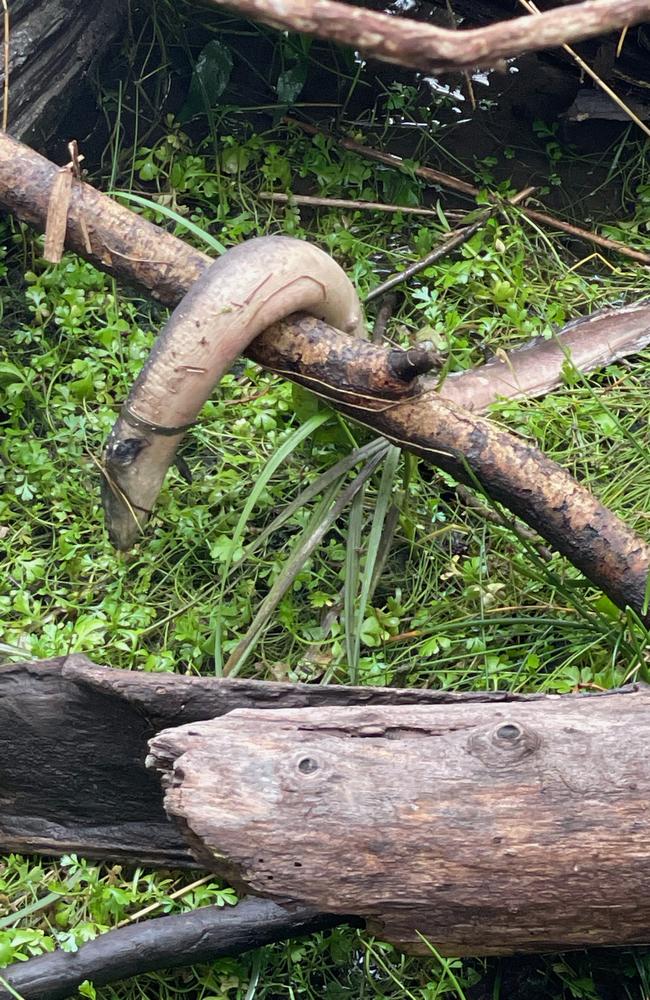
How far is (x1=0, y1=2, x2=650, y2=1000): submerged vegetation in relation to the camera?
7.50 feet

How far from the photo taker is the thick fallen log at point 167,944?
6.82 ft

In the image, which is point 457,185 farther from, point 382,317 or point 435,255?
point 382,317

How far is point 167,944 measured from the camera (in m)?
2.11

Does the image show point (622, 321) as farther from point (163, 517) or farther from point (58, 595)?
point (58, 595)

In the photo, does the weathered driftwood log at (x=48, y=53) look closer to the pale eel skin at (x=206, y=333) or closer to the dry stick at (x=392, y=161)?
the dry stick at (x=392, y=161)

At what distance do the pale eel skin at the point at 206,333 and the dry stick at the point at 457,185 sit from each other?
1392mm

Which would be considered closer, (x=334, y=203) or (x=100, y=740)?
(x=100, y=740)

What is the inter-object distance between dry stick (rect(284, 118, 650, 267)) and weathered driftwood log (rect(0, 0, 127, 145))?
0.77 meters

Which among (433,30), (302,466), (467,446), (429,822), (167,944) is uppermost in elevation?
(433,30)

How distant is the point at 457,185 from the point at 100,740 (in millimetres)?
2536

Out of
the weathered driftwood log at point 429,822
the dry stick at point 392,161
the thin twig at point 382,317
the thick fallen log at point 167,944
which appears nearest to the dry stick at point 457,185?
the dry stick at point 392,161

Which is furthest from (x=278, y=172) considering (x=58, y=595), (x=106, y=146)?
(x=58, y=595)

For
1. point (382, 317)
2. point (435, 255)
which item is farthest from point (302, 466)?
point (435, 255)

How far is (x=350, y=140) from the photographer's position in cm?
388
